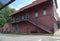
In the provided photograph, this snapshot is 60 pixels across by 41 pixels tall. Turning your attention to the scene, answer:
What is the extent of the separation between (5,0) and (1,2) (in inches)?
13.5

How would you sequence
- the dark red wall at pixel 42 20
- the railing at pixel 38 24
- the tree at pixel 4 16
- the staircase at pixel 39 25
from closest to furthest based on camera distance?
the staircase at pixel 39 25 → the railing at pixel 38 24 → the dark red wall at pixel 42 20 → the tree at pixel 4 16

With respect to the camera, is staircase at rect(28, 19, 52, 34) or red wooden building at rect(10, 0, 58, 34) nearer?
staircase at rect(28, 19, 52, 34)

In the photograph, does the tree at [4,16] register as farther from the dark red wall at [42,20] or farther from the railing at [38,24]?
the railing at [38,24]

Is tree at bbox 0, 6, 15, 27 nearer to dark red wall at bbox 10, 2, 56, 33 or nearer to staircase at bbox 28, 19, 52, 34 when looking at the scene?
dark red wall at bbox 10, 2, 56, 33

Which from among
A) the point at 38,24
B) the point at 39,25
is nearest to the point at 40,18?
the point at 38,24

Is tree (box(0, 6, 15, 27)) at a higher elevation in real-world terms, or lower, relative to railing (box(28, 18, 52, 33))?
higher

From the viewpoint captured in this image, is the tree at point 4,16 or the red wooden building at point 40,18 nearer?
the red wooden building at point 40,18

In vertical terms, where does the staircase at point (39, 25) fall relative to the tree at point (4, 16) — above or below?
below

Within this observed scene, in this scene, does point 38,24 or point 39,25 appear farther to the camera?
point 38,24

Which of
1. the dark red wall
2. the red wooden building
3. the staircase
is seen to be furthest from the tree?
the staircase

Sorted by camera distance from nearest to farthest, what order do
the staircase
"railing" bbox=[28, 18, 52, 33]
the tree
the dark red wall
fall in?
1. the staircase
2. "railing" bbox=[28, 18, 52, 33]
3. the dark red wall
4. the tree

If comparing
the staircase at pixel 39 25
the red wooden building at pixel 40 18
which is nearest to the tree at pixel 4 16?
the red wooden building at pixel 40 18

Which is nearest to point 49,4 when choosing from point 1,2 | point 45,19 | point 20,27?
point 45,19

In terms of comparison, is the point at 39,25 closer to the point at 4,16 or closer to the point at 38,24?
the point at 38,24
